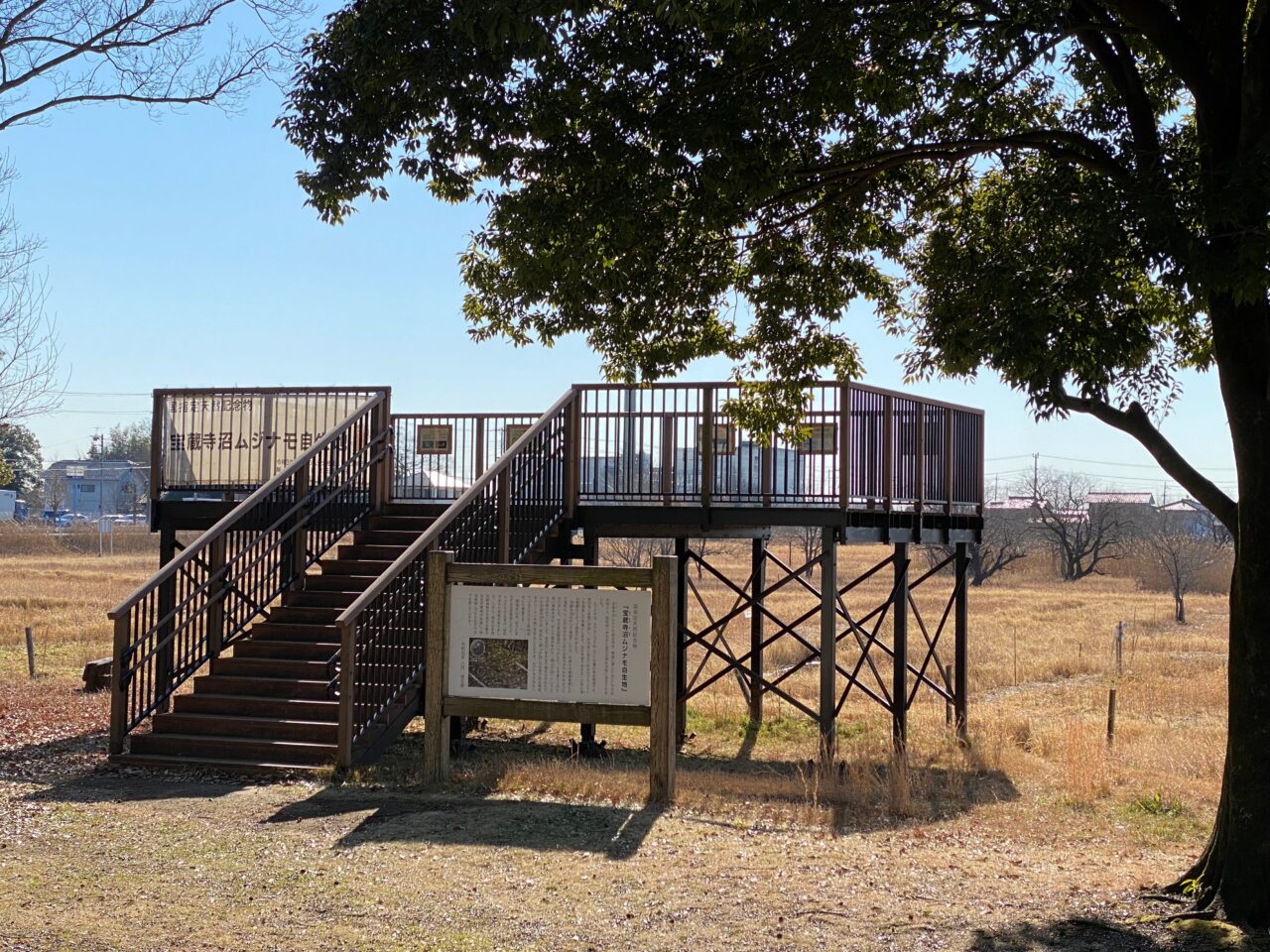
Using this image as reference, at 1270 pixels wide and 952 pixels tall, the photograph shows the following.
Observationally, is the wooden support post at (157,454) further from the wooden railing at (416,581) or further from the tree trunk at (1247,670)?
the tree trunk at (1247,670)

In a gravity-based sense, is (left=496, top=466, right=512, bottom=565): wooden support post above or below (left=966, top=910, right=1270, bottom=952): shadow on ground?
above

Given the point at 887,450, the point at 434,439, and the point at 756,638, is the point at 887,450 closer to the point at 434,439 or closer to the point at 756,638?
the point at 756,638

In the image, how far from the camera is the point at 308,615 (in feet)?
43.7

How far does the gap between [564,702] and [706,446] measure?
17.3 feet

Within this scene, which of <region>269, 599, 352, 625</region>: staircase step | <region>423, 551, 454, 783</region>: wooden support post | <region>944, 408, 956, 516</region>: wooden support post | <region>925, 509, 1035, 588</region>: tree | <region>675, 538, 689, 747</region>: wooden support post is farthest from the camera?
<region>925, 509, 1035, 588</region>: tree

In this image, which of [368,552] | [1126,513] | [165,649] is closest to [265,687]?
[165,649]

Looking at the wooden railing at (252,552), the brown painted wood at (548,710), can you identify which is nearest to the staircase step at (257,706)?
the wooden railing at (252,552)

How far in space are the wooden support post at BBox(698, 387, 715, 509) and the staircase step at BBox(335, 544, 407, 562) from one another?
11.3 ft

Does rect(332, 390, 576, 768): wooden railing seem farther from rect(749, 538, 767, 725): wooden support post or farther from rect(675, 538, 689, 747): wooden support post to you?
rect(749, 538, 767, 725): wooden support post

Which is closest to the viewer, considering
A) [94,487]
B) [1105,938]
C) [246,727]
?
[1105,938]

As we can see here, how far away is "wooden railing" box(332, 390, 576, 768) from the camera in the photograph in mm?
11273

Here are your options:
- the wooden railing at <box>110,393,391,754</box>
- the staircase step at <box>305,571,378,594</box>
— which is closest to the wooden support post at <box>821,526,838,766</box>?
the staircase step at <box>305,571,378,594</box>

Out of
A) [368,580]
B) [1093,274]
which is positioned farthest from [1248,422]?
[368,580]

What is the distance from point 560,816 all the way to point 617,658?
→ 138 centimetres
